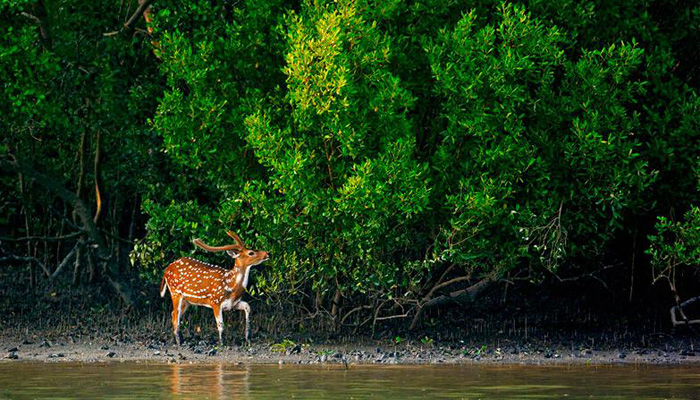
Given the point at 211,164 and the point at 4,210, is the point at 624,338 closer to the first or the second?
the point at 211,164

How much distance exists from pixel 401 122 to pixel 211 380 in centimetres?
528

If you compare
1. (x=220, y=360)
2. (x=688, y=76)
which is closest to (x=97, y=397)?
(x=220, y=360)

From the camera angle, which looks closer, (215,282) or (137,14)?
(215,282)

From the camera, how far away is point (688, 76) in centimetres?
2156

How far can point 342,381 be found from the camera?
51.7 ft

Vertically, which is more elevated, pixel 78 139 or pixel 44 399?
pixel 78 139

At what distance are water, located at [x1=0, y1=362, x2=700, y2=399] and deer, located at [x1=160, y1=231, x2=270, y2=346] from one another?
228cm

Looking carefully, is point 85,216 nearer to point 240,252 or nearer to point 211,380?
point 240,252

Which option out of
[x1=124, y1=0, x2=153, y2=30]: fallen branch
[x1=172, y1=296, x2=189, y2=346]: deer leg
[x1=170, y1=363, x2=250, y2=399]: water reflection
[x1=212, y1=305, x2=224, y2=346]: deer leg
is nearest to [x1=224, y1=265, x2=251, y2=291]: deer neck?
[x1=212, y1=305, x2=224, y2=346]: deer leg

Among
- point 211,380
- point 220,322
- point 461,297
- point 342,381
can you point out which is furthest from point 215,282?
point 342,381

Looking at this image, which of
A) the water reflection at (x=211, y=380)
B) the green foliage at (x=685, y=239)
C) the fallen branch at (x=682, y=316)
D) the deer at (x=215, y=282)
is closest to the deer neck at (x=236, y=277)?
the deer at (x=215, y=282)

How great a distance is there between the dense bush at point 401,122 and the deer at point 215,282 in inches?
13.9

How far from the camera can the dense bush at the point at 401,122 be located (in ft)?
61.6

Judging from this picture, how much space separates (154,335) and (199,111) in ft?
13.5
